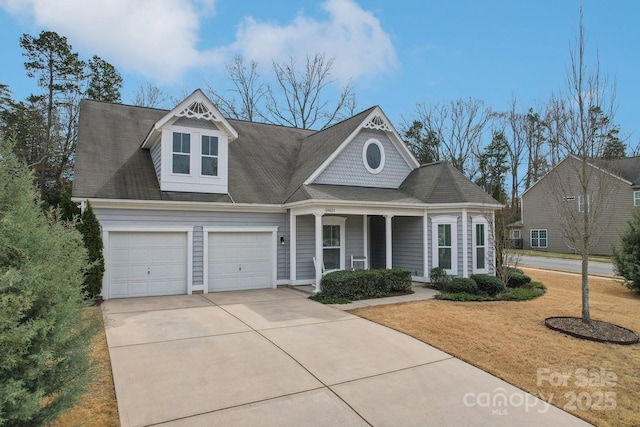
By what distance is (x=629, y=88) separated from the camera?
26.5 feet

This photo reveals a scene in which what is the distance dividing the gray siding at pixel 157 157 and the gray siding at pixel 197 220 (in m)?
1.60

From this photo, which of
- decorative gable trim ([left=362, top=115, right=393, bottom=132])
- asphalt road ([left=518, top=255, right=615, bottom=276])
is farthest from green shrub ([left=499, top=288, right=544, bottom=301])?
decorative gable trim ([left=362, top=115, right=393, bottom=132])

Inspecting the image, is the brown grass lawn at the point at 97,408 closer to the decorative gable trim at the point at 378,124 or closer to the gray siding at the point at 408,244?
the gray siding at the point at 408,244

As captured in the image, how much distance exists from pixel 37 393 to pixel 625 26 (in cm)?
1379

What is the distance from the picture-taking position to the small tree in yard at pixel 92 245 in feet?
32.1

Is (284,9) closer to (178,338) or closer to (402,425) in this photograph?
(178,338)

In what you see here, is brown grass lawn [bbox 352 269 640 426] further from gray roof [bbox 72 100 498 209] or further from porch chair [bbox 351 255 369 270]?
gray roof [bbox 72 100 498 209]

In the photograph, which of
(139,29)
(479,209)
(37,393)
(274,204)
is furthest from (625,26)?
(139,29)

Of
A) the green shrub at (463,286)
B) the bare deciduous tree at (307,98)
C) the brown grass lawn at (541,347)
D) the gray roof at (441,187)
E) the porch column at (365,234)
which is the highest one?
the bare deciduous tree at (307,98)

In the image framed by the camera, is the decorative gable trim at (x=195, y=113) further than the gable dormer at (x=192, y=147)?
No

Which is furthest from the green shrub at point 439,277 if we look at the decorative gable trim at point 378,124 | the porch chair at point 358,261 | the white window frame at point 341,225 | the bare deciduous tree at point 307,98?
the bare deciduous tree at point 307,98

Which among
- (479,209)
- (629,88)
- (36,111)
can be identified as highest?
(36,111)

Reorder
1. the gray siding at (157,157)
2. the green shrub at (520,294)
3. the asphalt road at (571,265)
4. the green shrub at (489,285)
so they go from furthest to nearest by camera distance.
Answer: the asphalt road at (571,265) → the gray siding at (157,157) → the green shrub at (489,285) → the green shrub at (520,294)

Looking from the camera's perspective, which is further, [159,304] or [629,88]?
[159,304]
